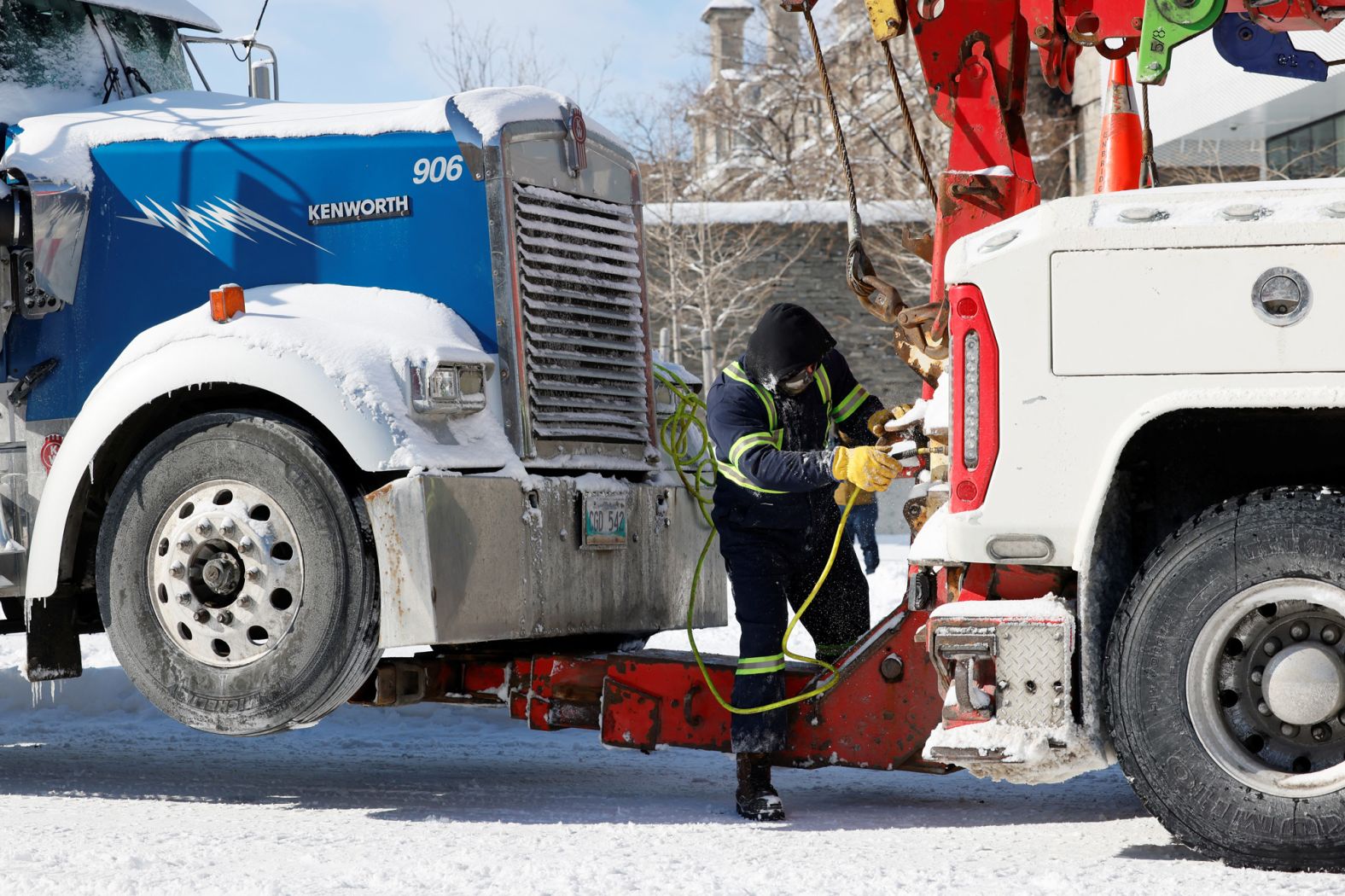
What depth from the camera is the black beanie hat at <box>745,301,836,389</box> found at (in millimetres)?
5609

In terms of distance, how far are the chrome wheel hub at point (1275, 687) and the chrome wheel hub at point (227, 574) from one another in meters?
2.69

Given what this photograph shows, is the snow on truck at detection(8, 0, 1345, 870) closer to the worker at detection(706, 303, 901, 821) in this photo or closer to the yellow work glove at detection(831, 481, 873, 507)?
the worker at detection(706, 303, 901, 821)

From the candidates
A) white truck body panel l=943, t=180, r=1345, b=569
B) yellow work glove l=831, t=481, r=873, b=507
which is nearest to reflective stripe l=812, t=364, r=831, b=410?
yellow work glove l=831, t=481, r=873, b=507

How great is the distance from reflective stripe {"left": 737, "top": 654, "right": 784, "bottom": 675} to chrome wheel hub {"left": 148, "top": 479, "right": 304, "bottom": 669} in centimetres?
140

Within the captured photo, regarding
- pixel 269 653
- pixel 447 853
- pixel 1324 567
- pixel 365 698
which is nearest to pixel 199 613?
pixel 269 653

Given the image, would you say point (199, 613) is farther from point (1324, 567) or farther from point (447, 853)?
point (1324, 567)

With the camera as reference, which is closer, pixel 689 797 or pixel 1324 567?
pixel 1324 567

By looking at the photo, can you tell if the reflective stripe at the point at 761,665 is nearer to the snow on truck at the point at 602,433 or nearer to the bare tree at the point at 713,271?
the snow on truck at the point at 602,433

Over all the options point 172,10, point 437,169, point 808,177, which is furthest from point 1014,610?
point 808,177

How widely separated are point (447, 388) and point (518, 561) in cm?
59

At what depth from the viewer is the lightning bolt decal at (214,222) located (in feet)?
18.8

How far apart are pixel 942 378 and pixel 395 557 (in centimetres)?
170

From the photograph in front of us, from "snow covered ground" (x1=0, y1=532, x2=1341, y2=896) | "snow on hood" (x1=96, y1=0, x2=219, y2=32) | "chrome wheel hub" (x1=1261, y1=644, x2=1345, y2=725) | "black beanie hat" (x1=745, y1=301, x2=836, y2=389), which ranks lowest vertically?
"snow covered ground" (x1=0, y1=532, x2=1341, y2=896)

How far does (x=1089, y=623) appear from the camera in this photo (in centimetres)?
430
